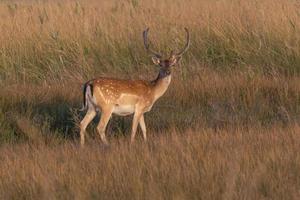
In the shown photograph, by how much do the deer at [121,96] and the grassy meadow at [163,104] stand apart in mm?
201

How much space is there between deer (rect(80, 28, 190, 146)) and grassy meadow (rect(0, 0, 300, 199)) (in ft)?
0.66

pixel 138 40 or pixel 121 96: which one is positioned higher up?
pixel 121 96

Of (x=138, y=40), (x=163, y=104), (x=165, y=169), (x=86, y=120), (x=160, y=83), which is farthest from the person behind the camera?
(x=138, y=40)

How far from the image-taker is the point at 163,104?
8.30m

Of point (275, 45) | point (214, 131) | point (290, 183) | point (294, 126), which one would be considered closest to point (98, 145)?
point (214, 131)

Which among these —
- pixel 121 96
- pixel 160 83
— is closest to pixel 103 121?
pixel 121 96

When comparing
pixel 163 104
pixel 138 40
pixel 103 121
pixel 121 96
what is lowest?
pixel 163 104

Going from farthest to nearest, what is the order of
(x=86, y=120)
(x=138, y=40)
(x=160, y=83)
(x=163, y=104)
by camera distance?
(x=138, y=40) < (x=163, y=104) < (x=160, y=83) < (x=86, y=120)

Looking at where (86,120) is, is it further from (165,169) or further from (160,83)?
(165,169)

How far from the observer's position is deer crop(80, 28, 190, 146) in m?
6.84

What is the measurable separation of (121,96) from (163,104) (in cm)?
143

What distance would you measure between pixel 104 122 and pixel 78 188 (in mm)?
2213

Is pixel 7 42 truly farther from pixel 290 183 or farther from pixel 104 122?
pixel 290 183

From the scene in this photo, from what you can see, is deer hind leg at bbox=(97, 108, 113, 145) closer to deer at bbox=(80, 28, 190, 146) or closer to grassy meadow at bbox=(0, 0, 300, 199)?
deer at bbox=(80, 28, 190, 146)
